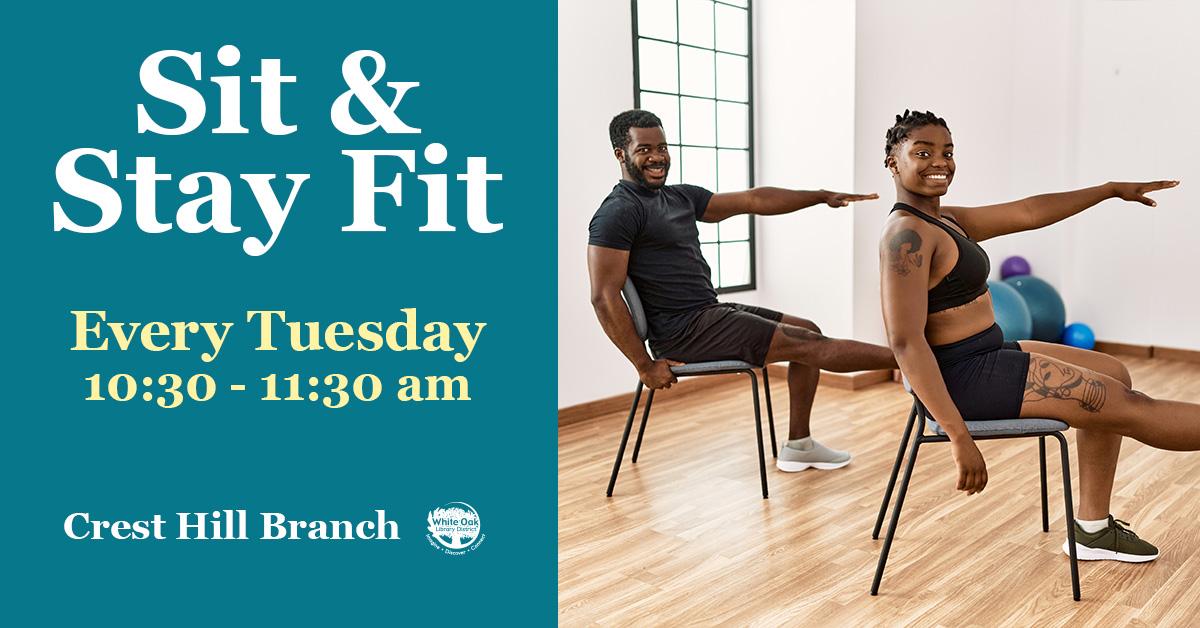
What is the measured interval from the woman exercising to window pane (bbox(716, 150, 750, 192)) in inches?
100

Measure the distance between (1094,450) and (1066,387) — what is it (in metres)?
0.29

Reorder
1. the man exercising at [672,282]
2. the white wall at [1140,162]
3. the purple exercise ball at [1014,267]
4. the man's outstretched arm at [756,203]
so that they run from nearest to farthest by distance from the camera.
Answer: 1. the man exercising at [672,282]
2. the man's outstretched arm at [756,203]
3. the white wall at [1140,162]
4. the purple exercise ball at [1014,267]

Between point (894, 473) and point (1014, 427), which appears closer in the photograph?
point (1014, 427)

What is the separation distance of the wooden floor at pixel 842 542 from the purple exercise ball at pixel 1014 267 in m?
2.22

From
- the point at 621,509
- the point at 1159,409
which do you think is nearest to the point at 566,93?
the point at 621,509

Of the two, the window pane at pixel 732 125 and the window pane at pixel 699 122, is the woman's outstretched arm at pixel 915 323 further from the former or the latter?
the window pane at pixel 732 125

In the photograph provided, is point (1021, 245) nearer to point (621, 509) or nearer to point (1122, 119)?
point (1122, 119)

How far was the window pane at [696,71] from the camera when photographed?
15.2 ft

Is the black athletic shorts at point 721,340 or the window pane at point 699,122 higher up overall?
the window pane at point 699,122

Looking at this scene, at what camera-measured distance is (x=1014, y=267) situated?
555 cm

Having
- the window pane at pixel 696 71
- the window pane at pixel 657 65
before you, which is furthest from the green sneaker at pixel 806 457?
the window pane at pixel 696 71

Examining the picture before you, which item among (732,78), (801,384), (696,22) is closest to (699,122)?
(732,78)

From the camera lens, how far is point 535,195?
1829 millimetres

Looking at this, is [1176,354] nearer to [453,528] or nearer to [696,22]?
[696,22]
